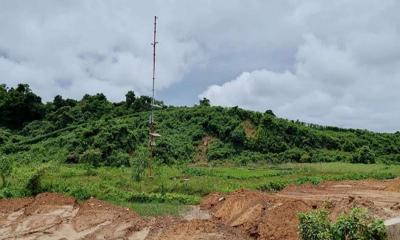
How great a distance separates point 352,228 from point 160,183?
22316 millimetres

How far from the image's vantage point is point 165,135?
60.4 m

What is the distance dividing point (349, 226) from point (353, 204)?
4207 millimetres

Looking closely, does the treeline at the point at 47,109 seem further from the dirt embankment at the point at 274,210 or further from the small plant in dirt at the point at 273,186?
the dirt embankment at the point at 274,210

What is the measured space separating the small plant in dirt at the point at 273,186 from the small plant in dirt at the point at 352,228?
21.5m

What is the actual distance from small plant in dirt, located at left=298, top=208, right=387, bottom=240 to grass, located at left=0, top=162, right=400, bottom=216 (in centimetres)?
1235

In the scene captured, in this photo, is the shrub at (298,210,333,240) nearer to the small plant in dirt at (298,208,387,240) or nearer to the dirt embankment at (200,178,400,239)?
the small plant in dirt at (298,208,387,240)

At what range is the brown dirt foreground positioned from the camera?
1708 centimetres

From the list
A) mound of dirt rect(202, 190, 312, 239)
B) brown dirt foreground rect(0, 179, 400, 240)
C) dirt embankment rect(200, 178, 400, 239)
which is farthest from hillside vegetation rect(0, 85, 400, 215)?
mound of dirt rect(202, 190, 312, 239)

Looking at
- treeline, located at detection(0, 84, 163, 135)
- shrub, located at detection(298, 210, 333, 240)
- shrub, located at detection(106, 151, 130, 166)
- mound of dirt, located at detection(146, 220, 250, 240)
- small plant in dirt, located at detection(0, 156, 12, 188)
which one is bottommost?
mound of dirt, located at detection(146, 220, 250, 240)

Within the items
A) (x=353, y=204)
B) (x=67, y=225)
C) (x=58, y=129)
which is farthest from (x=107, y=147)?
(x=353, y=204)

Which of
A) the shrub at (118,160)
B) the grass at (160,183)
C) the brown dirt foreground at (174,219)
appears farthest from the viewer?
the shrub at (118,160)

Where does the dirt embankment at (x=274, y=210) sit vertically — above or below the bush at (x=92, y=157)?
below

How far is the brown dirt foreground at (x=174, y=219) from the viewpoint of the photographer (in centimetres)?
1708

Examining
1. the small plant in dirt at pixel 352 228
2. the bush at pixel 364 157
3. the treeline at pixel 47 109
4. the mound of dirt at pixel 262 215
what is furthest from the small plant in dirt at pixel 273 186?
the treeline at pixel 47 109
